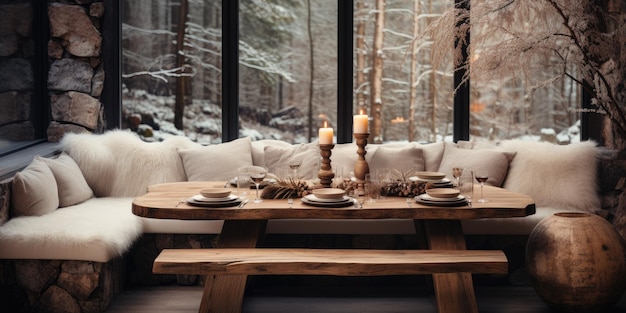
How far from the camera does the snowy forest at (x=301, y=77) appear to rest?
4.60m

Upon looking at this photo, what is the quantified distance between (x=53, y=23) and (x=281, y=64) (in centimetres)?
165

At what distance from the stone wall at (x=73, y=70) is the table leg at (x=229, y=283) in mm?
2012

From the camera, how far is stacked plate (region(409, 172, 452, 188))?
3.21 m

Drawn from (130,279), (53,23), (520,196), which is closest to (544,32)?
(520,196)

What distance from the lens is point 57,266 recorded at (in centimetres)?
319

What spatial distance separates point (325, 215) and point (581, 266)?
133cm

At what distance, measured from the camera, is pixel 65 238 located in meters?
3.17

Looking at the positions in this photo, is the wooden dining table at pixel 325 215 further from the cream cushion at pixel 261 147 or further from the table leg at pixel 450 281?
the cream cushion at pixel 261 147

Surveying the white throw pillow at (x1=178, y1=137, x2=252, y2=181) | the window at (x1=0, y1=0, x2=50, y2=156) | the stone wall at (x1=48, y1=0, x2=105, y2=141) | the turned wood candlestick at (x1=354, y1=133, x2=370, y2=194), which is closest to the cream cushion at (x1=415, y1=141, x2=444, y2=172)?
the white throw pillow at (x1=178, y1=137, x2=252, y2=181)

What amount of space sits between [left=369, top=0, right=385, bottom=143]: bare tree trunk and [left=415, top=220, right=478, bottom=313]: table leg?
1.66 m

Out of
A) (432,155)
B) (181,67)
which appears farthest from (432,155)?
(181,67)

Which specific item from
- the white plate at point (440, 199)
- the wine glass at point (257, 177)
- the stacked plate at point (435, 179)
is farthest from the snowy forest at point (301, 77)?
the white plate at point (440, 199)

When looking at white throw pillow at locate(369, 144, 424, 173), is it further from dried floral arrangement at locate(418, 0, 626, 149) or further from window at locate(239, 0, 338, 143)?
dried floral arrangement at locate(418, 0, 626, 149)

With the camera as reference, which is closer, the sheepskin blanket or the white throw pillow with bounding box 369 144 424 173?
the sheepskin blanket
